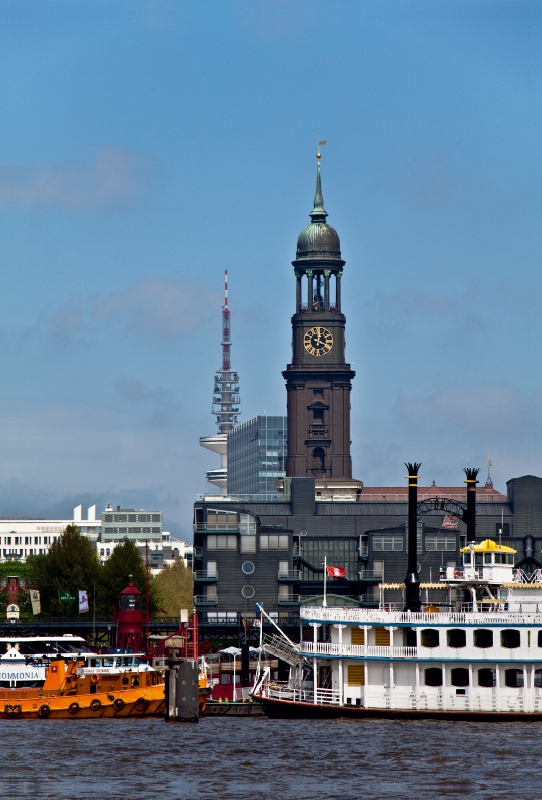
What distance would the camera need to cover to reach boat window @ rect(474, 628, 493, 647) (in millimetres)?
97812

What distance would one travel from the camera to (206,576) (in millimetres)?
176625

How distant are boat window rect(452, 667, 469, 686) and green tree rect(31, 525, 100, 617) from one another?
82.5 metres

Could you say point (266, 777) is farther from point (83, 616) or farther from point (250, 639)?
point (83, 616)

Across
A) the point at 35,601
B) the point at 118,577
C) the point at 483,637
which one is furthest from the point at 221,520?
the point at 483,637

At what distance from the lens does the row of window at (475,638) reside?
9781 cm

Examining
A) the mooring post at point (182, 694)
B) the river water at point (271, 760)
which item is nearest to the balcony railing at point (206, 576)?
the mooring post at point (182, 694)

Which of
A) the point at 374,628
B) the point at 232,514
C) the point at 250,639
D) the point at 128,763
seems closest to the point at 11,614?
the point at 250,639

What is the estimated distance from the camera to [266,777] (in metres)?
75.7

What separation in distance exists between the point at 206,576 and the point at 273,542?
26.1ft

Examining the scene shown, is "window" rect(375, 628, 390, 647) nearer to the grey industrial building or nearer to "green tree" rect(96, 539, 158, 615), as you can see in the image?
the grey industrial building

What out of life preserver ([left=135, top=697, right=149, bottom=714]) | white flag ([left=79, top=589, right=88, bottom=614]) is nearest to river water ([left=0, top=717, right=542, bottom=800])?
life preserver ([left=135, top=697, right=149, bottom=714])

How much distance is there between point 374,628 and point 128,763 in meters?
24.2

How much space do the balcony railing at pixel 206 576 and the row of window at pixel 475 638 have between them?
78494 mm

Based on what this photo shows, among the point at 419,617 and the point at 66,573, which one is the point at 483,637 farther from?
the point at 66,573
